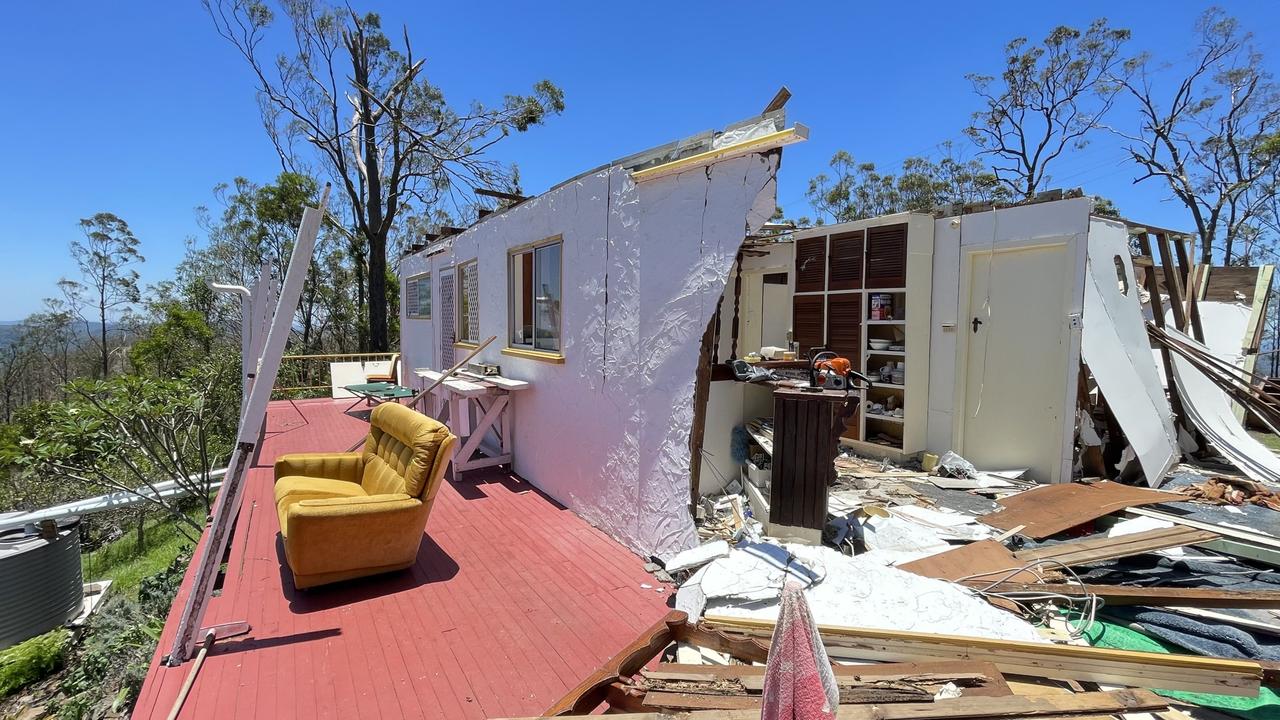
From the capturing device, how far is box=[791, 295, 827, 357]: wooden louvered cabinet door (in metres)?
6.79

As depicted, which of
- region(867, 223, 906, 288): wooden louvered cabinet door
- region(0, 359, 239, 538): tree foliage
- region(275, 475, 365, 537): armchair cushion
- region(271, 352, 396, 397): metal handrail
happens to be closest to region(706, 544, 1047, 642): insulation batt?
region(275, 475, 365, 537): armchair cushion

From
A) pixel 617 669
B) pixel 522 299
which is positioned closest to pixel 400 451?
pixel 522 299

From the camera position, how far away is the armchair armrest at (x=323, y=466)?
4648mm

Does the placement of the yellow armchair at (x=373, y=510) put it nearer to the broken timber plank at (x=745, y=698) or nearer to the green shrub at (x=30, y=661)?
the broken timber plank at (x=745, y=698)

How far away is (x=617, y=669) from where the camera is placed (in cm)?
244

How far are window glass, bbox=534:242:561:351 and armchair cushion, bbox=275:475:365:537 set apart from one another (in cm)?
210

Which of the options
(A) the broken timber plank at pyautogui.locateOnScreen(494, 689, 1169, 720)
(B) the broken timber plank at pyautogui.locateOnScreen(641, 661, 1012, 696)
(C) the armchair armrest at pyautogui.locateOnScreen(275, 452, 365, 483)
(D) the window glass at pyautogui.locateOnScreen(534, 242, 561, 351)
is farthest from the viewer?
(D) the window glass at pyautogui.locateOnScreen(534, 242, 561, 351)

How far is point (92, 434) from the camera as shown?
728 cm

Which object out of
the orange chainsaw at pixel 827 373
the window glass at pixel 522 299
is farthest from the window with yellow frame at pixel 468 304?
the orange chainsaw at pixel 827 373

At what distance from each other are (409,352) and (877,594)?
10370 millimetres

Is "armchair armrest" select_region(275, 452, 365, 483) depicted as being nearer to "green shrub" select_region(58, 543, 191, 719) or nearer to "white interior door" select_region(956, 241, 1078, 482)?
"green shrub" select_region(58, 543, 191, 719)

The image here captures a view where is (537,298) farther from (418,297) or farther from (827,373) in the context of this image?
(418,297)

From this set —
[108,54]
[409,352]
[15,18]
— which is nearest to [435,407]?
[409,352]

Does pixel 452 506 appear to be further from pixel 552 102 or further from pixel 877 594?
pixel 552 102
